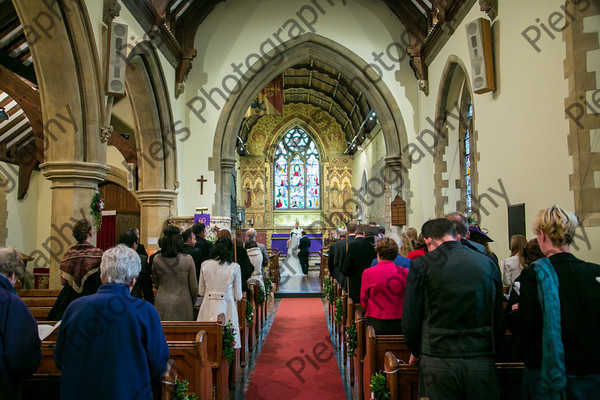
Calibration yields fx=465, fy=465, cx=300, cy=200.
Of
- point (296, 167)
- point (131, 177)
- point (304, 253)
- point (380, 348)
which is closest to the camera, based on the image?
point (380, 348)

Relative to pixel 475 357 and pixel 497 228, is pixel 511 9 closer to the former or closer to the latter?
pixel 497 228

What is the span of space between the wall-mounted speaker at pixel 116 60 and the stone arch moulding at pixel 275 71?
13.0ft

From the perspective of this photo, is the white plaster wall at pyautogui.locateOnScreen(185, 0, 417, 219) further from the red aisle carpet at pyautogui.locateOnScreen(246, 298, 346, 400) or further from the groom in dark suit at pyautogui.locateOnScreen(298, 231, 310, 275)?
the red aisle carpet at pyautogui.locateOnScreen(246, 298, 346, 400)

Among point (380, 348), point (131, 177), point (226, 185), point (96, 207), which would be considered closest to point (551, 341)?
point (380, 348)

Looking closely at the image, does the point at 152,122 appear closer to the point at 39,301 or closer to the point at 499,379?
the point at 39,301

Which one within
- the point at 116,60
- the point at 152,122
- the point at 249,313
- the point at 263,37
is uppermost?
the point at 263,37

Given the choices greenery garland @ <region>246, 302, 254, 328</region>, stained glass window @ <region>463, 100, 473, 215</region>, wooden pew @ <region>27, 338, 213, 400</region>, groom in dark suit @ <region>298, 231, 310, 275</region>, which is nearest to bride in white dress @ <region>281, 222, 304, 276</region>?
groom in dark suit @ <region>298, 231, 310, 275</region>

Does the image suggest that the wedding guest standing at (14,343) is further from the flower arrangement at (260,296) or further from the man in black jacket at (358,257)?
the flower arrangement at (260,296)

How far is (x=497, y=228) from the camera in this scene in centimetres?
635

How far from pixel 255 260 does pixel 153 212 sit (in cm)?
362

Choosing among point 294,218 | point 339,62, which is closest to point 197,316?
point 339,62

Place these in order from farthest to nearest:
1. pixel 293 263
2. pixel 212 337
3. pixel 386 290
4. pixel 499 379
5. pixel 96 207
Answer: pixel 293 263
pixel 96 207
pixel 212 337
pixel 386 290
pixel 499 379

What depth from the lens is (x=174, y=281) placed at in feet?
11.9

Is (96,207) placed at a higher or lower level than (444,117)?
lower
